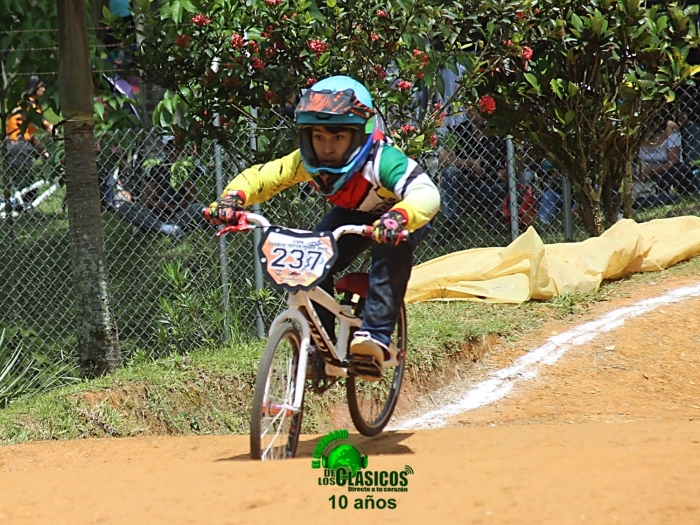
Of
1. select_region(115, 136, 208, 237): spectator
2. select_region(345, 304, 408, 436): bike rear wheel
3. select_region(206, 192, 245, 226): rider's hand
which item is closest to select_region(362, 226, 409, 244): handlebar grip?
select_region(206, 192, 245, 226): rider's hand

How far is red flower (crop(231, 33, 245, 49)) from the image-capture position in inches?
291

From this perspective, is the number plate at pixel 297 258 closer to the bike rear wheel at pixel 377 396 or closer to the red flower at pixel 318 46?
the bike rear wheel at pixel 377 396

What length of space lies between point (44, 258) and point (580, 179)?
5.13 metres

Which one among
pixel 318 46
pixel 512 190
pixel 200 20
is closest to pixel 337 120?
pixel 318 46

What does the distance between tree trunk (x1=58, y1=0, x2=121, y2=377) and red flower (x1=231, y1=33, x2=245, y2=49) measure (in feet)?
3.68

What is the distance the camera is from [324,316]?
489 cm

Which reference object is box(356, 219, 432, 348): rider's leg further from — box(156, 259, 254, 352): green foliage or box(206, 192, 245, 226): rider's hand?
box(156, 259, 254, 352): green foliage

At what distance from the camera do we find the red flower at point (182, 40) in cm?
750

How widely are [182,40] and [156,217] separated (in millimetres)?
1686

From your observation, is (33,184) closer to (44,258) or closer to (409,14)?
(44,258)

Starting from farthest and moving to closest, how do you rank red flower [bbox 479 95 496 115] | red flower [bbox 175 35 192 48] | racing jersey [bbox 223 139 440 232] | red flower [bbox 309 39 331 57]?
red flower [bbox 479 95 496 115] → red flower [bbox 175 35 192 48] → red flower [bbox 309 39 331 57] → racing jersey [bbox 223 139 440 232]

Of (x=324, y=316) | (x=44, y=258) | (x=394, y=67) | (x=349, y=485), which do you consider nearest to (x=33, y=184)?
(x=44, y=258)

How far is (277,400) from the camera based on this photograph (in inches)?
170

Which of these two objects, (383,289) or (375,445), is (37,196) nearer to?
(375,445)
